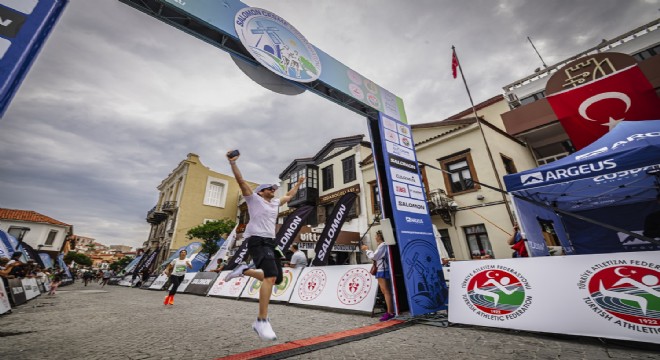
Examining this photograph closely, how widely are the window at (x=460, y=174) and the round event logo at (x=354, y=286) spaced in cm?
977

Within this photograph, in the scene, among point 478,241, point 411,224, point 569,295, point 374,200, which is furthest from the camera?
point 374,200

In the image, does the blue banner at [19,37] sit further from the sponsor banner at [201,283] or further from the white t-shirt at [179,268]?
Answer: the sponsor banner at [201,283]

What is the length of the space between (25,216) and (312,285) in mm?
55660

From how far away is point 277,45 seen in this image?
4.72 metres

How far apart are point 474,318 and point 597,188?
17.8 ft

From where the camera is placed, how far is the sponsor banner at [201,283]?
11.8 m

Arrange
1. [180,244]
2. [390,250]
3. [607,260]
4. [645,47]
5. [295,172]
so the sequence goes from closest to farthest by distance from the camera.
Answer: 1. [607,260]
2. [390,250]
3. [645,47]
4. [295,172]
5. [180,244]

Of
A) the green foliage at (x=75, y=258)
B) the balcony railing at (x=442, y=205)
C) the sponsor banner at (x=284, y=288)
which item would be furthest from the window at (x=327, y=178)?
the green foliage at (x=75, y=258)

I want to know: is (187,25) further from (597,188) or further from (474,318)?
(597,188)

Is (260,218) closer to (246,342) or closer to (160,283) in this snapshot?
(246,342)

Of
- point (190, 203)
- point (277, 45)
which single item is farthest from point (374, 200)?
point (190, 203)

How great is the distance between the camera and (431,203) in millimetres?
13844

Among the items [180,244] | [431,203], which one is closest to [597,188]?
[431,203]

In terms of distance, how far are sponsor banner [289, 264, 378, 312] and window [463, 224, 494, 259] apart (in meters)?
8.90
